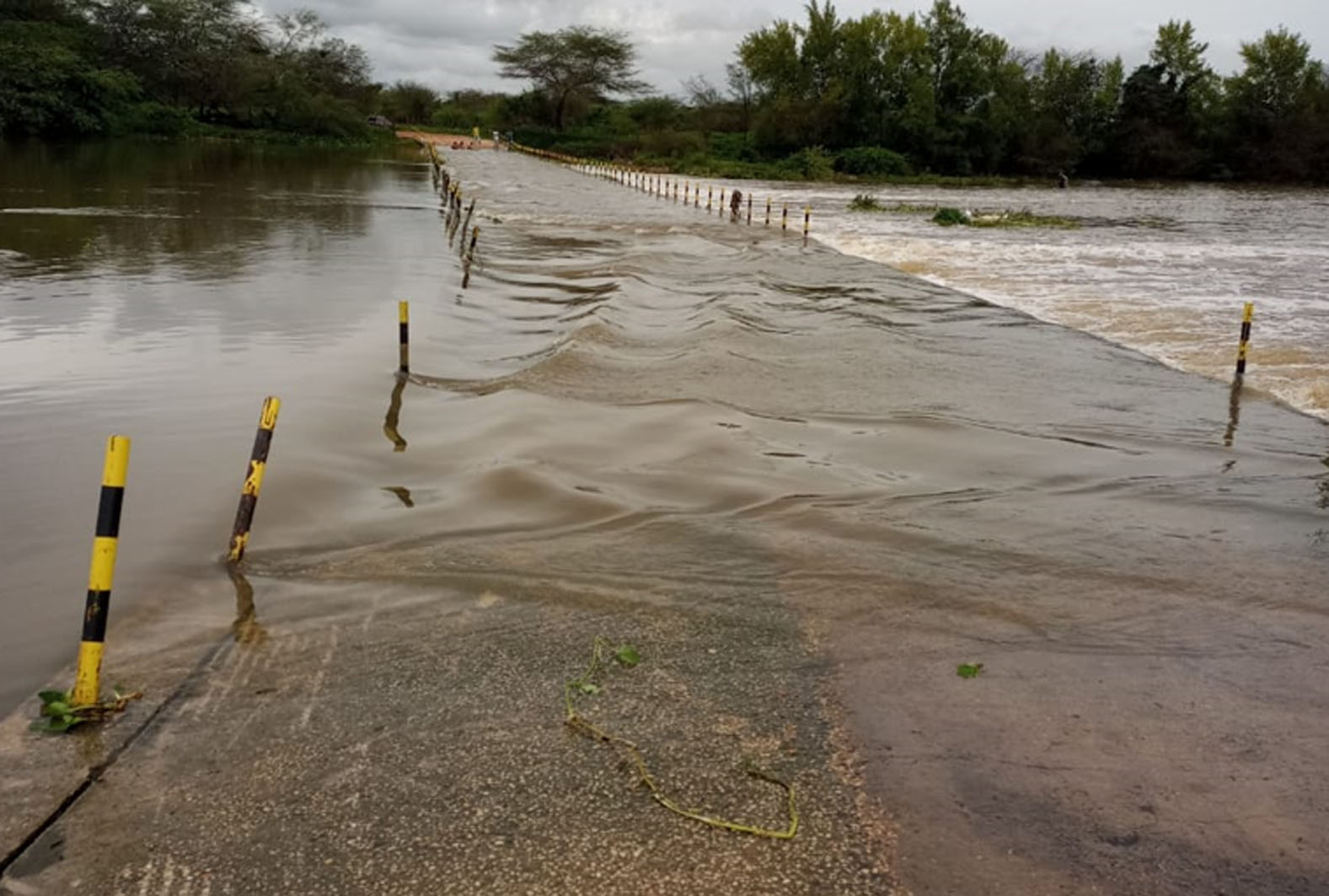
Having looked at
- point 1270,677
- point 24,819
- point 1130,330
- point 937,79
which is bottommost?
point 24,819

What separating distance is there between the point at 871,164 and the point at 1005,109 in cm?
1368

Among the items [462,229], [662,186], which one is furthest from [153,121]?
[462,229]

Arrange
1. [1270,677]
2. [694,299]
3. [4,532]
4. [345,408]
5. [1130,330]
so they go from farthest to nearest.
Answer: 1. [694,299]
2. [1130,330]
3. [345,408]
4. [4,532]
5. [1270,677]

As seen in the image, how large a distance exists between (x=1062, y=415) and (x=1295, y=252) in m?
23.3

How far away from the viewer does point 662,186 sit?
5319cm

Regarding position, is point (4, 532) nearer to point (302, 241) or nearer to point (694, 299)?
point (694, 299)

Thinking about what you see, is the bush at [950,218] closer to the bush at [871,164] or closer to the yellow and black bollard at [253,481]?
the yellow and black bollard at [253,481]

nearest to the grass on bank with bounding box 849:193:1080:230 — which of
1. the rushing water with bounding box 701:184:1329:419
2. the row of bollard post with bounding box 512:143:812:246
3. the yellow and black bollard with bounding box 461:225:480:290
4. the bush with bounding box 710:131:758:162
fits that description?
the rushing water with bounding box 701:184:1329:419

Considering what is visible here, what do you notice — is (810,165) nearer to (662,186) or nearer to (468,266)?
(662,186)

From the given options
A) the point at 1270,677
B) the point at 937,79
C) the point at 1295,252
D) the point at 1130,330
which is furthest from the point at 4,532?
the point at 937,79

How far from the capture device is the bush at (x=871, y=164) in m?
74.1

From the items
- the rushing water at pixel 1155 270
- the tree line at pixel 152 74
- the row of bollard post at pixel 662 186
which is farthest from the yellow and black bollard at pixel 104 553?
the tree line at pixel 152 74

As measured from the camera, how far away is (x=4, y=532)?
6652 mm

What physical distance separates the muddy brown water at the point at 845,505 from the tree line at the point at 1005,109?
214 ft
